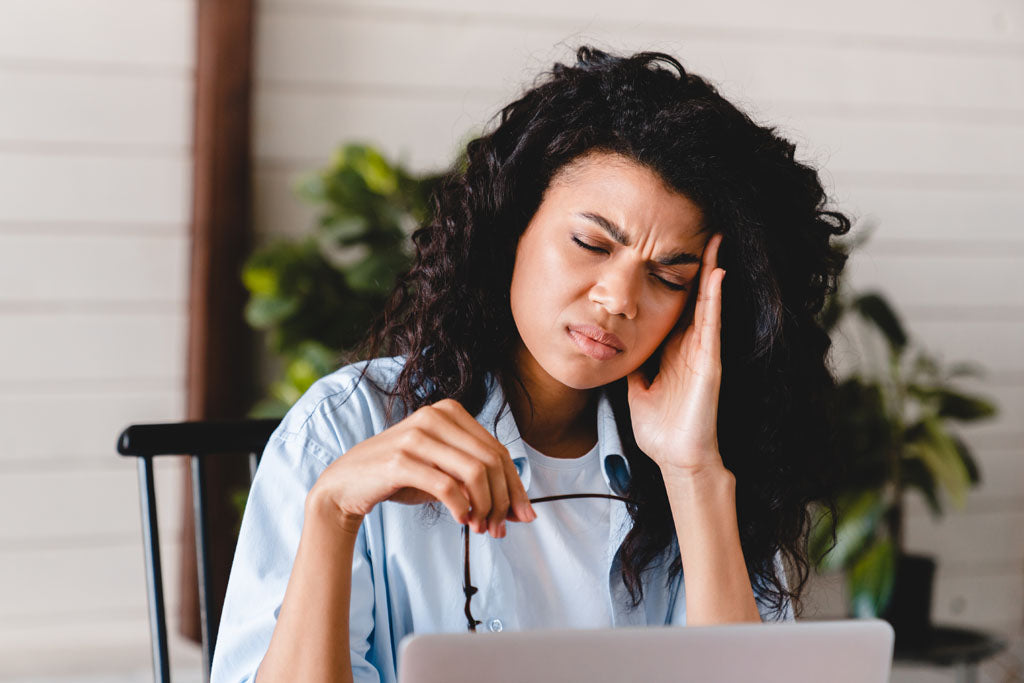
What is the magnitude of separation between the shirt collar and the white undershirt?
4 centimetres

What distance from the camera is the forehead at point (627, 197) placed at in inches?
43.8

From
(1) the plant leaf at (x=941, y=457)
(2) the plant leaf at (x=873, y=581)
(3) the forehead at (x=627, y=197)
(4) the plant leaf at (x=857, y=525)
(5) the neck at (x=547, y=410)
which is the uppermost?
(3) the forehead at (x=627, y=197)

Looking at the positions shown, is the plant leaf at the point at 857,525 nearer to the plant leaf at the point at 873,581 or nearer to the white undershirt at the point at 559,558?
the plant leaf at the point at 873,581

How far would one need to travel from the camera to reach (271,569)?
102cm

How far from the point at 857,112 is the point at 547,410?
168cm

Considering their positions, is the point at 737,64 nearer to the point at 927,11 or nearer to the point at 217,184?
the point at 927,11

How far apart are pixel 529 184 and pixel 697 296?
25 centimetres

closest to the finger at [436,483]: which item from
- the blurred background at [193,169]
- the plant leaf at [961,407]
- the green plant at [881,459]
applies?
the blurred background at [193,169]

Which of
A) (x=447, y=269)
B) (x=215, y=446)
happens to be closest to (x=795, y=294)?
(x=447, y=269)

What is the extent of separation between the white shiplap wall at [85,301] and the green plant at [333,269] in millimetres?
320

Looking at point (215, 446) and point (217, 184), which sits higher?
point (217, 184)

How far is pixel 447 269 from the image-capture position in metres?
1.24

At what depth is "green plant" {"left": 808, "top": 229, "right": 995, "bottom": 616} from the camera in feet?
7.09

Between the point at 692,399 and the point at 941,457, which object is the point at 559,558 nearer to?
the point at 692,399
